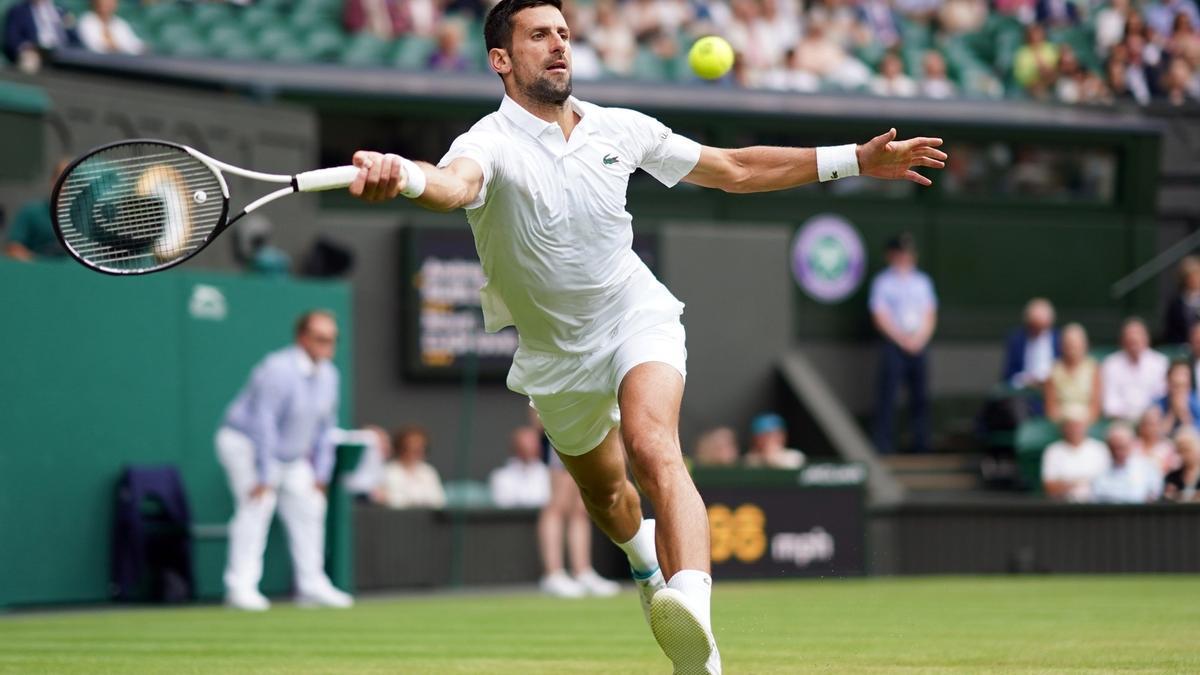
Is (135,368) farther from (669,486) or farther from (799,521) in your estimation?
(669,486)

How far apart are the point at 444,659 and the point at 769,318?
463 inches

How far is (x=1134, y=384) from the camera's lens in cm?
1783

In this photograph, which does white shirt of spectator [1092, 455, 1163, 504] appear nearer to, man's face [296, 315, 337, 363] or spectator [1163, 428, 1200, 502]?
spectator [1163, 428, 1200, 502]

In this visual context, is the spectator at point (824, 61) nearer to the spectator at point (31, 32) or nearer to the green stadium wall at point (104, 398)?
the green stadium wall at point (104, 398)

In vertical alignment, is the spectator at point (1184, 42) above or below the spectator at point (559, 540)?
above

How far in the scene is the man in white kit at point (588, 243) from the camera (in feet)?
21.8

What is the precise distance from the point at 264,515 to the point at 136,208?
24.8ft

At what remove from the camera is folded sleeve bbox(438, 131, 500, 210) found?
6.54m

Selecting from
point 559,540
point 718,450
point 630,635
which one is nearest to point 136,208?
point 630,635

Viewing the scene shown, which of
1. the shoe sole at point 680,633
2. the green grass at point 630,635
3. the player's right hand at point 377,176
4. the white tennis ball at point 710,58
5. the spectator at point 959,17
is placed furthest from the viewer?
the spectator at point 959,17

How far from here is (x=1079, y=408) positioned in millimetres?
17578

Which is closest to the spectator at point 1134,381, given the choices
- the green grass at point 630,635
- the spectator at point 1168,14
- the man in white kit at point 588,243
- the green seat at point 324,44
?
the green grass at point 630,635

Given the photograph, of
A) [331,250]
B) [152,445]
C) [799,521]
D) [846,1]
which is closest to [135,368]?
[152,445]

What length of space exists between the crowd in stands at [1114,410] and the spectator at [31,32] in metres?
8.96
